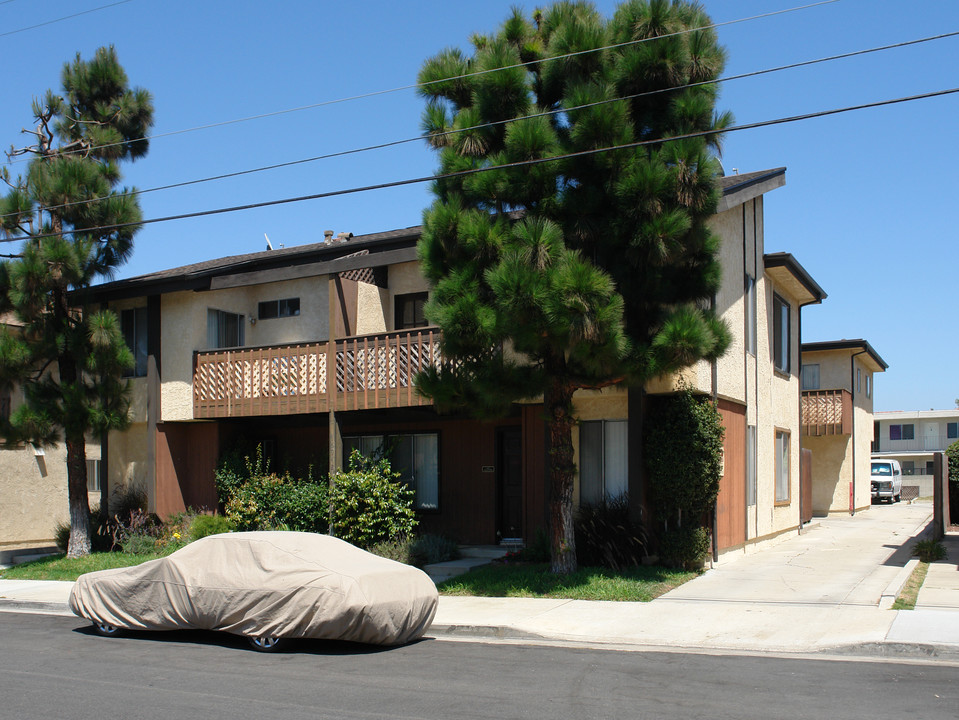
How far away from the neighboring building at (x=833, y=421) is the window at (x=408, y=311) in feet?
50.3

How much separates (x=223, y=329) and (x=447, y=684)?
544 inches

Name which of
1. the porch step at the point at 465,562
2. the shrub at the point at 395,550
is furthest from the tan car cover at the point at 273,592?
the shrub at the point at 395,550

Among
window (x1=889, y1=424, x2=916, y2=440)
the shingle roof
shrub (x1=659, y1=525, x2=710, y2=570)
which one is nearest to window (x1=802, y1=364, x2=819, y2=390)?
the shingle roof

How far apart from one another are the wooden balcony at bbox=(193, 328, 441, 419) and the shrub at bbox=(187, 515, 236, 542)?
2155 millimetres

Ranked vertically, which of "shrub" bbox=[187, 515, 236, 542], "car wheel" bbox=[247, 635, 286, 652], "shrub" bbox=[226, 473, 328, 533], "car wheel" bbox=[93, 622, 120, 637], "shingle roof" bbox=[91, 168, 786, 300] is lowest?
"car wheel" bbox=[93, 622, 120, 637]

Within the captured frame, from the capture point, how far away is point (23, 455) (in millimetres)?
22984

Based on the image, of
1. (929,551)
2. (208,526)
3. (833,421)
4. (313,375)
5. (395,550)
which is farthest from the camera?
(833,421)

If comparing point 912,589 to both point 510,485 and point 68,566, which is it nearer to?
point 510,485

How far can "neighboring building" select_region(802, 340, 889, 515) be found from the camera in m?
29.0

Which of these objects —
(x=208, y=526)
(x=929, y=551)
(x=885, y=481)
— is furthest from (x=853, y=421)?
(x=208, y=526)

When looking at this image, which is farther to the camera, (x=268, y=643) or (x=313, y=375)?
(x=313, y=375)

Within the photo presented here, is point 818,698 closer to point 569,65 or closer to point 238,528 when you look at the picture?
point 569,65

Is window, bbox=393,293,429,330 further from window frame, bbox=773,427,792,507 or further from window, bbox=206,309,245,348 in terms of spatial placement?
window frame, bbox=773,427,792,507

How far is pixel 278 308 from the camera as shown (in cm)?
2083
